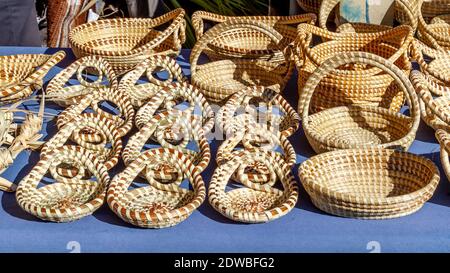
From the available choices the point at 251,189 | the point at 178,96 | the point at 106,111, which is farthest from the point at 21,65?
the point at 251,189

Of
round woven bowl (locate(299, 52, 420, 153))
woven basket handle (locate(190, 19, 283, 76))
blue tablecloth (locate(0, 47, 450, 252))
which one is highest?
woven basket handle (locate(190, 19, 283, 76))

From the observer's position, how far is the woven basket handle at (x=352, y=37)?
1.86 meters

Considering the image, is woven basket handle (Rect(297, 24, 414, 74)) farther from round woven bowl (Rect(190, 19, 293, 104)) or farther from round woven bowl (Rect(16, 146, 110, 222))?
round woven bowl (Rect(16, 146, 110, 222))

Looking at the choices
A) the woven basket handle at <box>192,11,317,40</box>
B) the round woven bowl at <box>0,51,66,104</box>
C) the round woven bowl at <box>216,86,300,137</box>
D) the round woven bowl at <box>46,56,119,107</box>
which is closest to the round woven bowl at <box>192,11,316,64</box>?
the woven basket handle at <box>192,11,317,40</box>

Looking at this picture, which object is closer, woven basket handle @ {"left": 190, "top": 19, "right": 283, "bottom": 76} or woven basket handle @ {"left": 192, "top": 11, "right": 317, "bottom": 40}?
woven basket handle @ {"left": 190, "top": 19, "right": 283, "bottom": 76}

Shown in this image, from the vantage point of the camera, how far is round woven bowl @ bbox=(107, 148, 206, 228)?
1.40 meters

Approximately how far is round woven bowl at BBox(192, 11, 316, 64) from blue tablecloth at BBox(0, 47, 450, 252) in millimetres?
767

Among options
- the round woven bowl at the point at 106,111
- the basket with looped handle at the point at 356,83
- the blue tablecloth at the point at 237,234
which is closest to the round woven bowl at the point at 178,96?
the round woven bowl at the point at 106,111

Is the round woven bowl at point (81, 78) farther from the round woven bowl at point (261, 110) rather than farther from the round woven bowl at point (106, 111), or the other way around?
the round woven bowl at point (261, 110)

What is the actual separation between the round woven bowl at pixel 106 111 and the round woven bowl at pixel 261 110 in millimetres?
249

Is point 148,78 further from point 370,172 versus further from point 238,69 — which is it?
point 370,172

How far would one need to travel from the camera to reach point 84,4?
2926mm
